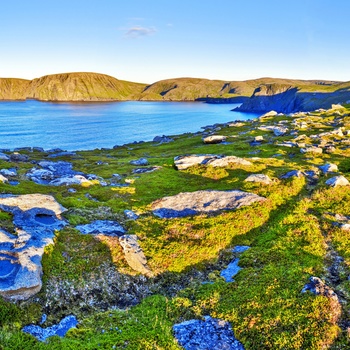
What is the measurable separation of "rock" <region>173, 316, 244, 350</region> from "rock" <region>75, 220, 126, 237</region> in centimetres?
979

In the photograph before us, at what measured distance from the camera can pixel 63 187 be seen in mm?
35688

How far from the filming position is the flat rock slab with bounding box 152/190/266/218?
1044 inches

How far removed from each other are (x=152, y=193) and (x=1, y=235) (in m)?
17.0

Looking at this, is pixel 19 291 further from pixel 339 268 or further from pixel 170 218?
pixel 339 268

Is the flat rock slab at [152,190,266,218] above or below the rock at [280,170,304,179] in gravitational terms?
below

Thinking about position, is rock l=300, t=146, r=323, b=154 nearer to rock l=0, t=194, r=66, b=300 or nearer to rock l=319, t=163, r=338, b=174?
rock l=319, t=163, r=338, b=174

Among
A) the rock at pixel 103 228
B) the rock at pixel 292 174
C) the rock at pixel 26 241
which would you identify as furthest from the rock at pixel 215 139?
the rock at pixel 103 228

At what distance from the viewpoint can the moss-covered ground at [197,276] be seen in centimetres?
1307

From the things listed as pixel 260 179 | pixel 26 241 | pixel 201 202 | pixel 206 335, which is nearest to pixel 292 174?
pixel 260 179

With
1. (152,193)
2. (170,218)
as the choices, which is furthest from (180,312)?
(152,193)

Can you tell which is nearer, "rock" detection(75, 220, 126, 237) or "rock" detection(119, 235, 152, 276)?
"rock" detection(119, 235, 152, 276)

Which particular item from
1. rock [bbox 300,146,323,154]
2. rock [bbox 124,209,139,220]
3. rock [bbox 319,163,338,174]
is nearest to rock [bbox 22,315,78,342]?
rock [bbox 124,209,139,220]

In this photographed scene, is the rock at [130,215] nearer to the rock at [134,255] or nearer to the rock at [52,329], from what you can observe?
the rock at [134,255]

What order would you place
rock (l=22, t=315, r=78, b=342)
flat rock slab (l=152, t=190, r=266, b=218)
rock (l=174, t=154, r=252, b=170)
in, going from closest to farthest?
rock (l=22, t=315, r=78, b=342), flat rock slab (l=152, t=190, r=266, b=218), rock (l=174, t=154, r=252, b=170)
